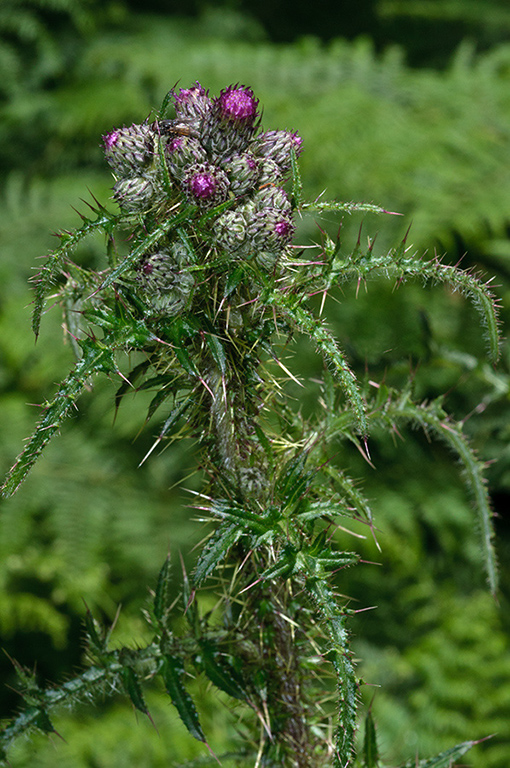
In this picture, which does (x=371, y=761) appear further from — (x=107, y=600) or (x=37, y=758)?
(x=107, y=600)

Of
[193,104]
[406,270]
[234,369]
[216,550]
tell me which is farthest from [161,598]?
[193,104]

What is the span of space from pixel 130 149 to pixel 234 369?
307 millimetres

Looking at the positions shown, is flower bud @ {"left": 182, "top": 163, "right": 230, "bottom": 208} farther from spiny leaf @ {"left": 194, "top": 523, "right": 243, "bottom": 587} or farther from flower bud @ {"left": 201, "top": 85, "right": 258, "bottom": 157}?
spiny leaf @ {"left": 194, "top": 523, "right": 243, "bottom": 587}

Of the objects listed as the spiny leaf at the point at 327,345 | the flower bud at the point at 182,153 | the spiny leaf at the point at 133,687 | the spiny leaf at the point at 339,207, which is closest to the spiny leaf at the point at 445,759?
the spiny leaf at the point at 133,687

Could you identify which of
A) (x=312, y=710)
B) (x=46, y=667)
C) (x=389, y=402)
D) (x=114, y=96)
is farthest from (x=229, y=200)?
(x=114, y=96)

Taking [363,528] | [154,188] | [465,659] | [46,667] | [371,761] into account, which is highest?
[154,188]

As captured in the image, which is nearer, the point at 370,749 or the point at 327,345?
the point at 327,345

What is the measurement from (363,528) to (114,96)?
3175 mm

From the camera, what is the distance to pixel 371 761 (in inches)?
44.1

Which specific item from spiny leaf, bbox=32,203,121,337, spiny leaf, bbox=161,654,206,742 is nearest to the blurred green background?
spiny leaf, bbox=161,654,206,742

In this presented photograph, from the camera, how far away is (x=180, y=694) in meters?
1.02

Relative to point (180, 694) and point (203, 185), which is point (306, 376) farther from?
point (203, 185)

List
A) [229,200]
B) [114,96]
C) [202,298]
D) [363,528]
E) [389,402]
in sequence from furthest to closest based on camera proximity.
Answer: [114,96] → [363,528] → [389,402] → [202,298] → [229,200]

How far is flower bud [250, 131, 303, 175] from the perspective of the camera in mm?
910
